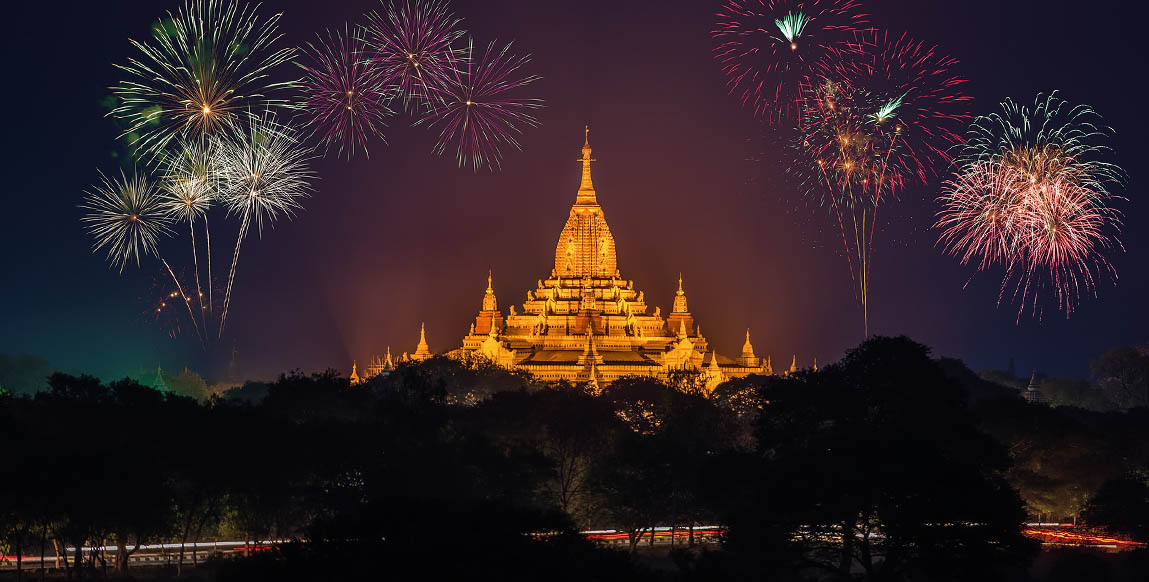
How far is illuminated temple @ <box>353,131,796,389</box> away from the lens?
6737 inches

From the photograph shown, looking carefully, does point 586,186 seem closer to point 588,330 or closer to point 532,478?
point 588,330

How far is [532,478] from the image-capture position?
3369 inches

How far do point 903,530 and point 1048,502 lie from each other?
109ft

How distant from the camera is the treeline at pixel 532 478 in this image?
194 ft

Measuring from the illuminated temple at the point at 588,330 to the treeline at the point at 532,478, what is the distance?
58992mm

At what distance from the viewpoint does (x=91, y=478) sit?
74.4 metres

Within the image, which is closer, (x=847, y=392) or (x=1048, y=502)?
(x=847, y=392)

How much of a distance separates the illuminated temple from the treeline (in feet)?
194

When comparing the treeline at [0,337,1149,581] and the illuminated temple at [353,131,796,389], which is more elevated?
the illuminated temple at [353,131,796,389]

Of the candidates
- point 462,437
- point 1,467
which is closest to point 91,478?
point 1,467

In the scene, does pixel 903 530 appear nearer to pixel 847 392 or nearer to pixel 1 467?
pixel 847 392

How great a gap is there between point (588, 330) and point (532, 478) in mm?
92992

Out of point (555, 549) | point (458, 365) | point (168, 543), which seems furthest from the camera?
point (458, 365)

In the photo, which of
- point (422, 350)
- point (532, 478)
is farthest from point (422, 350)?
point (532, 478)
